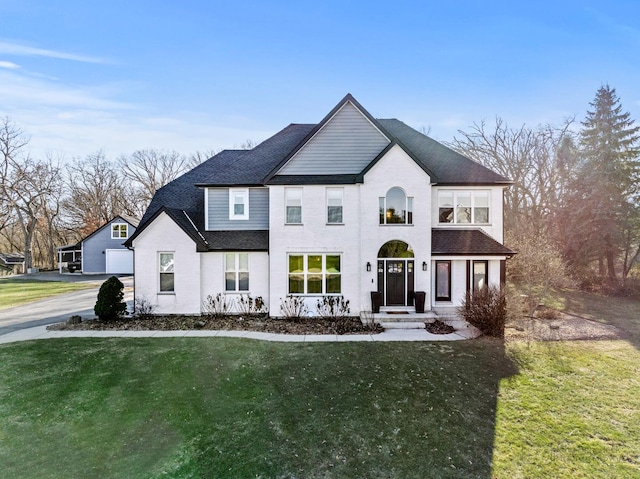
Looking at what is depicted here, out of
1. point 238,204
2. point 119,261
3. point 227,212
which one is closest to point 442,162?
point 238,204

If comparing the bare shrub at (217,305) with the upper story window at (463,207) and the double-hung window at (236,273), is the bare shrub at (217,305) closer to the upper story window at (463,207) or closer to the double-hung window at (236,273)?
the double-hung window at (236,273)

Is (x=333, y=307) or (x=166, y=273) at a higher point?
(x=166, y=273)

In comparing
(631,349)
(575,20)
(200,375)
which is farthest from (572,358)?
(575,20)

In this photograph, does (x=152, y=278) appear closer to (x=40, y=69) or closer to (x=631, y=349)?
(x=40, y=69)

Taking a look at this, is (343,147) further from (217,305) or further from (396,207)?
(217,305)

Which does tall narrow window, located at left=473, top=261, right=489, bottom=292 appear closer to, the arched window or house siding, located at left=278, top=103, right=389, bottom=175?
the arched window
